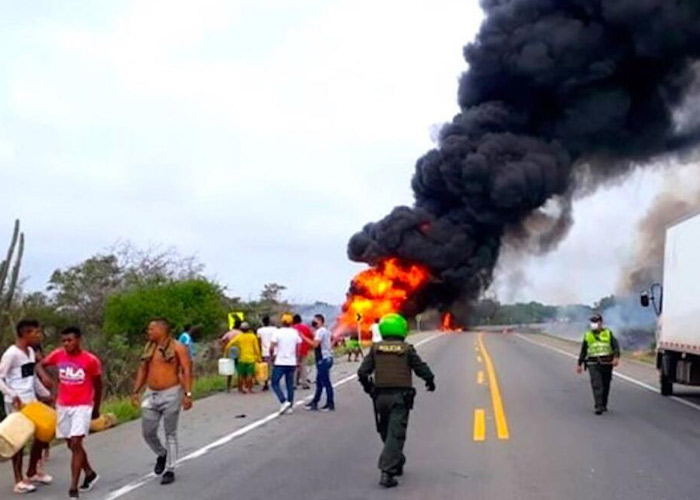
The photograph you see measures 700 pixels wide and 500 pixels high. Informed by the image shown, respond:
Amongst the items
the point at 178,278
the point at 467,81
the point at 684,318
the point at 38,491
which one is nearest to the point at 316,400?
the point at 684,318

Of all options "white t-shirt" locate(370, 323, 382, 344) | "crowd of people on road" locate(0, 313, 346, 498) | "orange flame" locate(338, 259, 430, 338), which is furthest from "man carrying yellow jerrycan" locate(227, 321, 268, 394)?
"orange flame" locate(338, 259, 430, 338)

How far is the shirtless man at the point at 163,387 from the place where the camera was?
9.64m

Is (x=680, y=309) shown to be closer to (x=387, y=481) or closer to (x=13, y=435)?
(x=387, y=481)

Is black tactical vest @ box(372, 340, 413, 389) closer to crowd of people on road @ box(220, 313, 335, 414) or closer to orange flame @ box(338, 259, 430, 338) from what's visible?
crowd of people on road @ box(220, 313, 335, 414)

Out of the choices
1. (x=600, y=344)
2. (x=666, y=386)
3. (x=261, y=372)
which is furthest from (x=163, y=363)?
(x=666, y=386)

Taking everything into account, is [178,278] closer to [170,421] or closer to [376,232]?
[376,232]

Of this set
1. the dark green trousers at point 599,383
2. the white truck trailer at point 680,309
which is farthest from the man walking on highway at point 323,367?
the white truck trailer at point 680,309

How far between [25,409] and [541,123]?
36.9 m

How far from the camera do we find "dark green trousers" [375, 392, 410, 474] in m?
9.25

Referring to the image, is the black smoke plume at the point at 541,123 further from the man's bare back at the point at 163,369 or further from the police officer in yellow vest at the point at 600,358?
the man's bare back at the point at 163,369

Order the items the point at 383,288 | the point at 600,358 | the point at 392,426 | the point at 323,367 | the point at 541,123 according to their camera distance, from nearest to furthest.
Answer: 1. the point at 392,426
2. the point at 600,358
3. the point at 323,367
4. the point at 541,123
5. the point at 383,288

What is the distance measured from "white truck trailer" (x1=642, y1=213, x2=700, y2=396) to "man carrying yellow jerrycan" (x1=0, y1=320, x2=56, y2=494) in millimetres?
10840

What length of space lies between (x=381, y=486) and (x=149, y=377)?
2411 mm

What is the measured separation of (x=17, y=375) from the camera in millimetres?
9594
